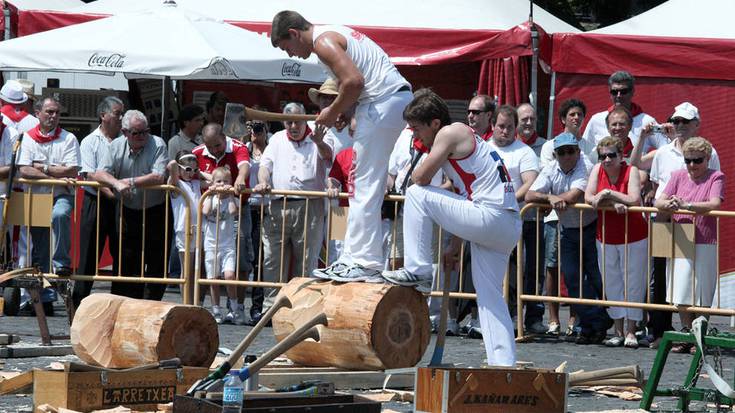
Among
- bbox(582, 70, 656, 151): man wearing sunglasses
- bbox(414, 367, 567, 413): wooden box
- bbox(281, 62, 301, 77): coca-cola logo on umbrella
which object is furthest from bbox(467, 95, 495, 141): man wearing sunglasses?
bbox(414, 367, 567, 413): wooden box

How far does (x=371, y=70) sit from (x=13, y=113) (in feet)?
21.7

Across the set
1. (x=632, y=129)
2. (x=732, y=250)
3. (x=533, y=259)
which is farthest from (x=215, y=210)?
(x=732, y=250)

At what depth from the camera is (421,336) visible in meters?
9.65

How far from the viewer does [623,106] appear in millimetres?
13578

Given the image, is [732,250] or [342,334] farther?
[732,250]

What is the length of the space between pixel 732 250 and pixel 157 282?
5672 millimetres

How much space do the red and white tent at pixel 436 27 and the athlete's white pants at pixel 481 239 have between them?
6443 millimetres

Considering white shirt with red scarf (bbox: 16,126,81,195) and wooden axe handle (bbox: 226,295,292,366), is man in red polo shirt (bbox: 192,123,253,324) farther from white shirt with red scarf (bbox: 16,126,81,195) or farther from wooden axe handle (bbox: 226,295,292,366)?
wooden axe handle (bbox: 226,295,292,366)

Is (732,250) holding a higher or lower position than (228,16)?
lower

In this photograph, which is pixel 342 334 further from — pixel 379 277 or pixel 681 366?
pixel 681 366

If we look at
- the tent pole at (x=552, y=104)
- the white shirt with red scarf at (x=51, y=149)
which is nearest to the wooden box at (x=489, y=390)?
the white shirt with red scarf at (x=51, y=149)

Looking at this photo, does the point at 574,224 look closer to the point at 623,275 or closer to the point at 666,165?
the point at 623,275

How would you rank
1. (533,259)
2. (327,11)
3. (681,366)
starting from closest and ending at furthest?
(681,366)
(533,259)
(327,11)

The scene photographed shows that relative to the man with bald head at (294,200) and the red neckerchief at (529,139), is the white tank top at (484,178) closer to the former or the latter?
the man with bald head at (294,200)
